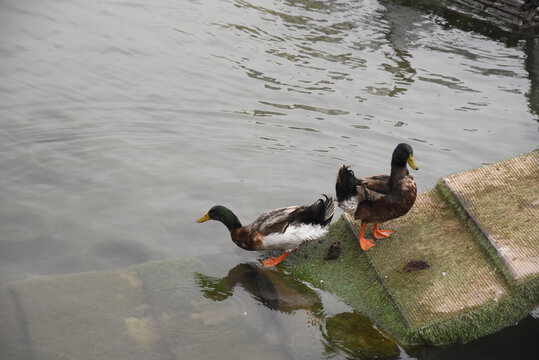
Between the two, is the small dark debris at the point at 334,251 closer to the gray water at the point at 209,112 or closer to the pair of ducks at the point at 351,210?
the pair of ducks at the point at 351,210

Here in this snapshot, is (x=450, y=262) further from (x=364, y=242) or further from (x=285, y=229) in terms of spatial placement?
(x=285, y=229)

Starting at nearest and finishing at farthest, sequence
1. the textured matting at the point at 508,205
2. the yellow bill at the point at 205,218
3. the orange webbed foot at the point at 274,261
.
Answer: the textured matting at the point at 508,205, the orange webbed foot at the point at 274,261, the yellow bill at the point at 205,218

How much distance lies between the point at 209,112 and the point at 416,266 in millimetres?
4642

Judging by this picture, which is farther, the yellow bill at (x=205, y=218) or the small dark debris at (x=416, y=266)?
the yellow bill at (x=205, y=218)

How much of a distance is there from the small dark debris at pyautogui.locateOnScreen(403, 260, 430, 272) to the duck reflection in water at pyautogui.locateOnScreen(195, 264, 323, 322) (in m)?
0.82

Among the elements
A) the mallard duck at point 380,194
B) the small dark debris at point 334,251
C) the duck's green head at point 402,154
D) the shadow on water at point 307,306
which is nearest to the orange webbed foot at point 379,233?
the mallard duck at point 380,194

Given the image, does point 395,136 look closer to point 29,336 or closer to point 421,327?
point 421,327

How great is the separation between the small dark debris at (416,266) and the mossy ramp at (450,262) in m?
0.01

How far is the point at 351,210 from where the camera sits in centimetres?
575

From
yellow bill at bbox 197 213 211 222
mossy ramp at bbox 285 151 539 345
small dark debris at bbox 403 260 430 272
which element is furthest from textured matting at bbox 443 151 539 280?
yellow bill at bbox 197 213 211 222

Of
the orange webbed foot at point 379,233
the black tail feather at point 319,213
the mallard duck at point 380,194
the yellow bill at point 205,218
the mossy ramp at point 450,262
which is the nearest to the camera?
the mossy ramp at point 450,262

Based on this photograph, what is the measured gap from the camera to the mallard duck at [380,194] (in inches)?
214

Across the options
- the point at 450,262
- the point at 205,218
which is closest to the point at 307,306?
the point at 450,262

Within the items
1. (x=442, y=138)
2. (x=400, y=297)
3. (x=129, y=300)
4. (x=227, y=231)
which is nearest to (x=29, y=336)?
(x=129, y=300)
